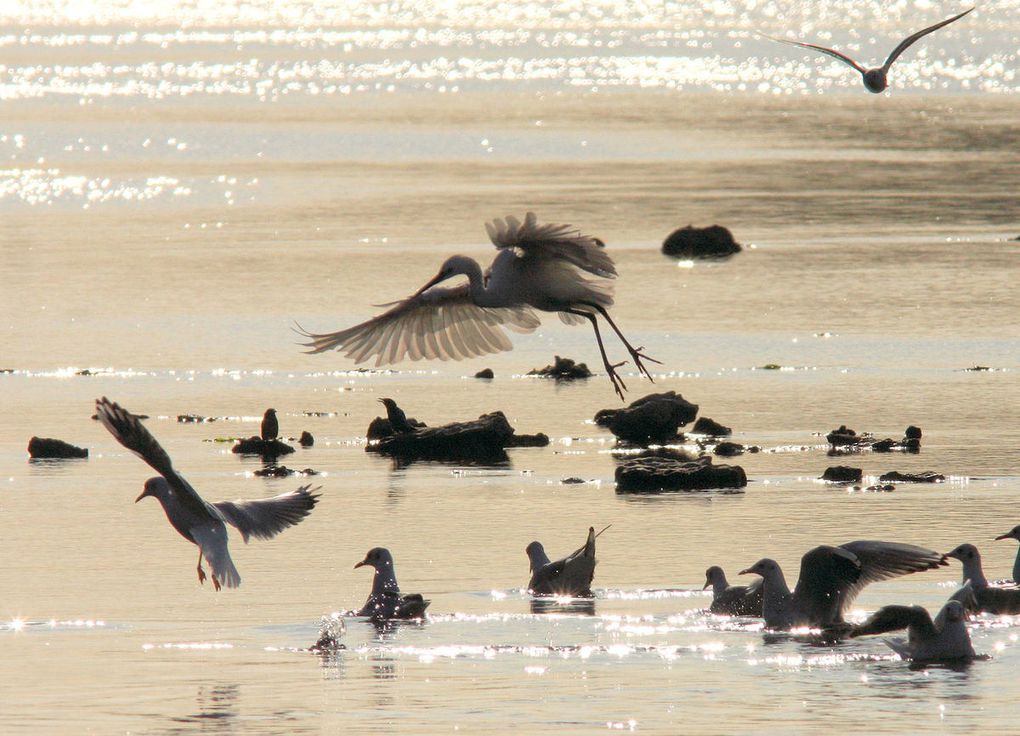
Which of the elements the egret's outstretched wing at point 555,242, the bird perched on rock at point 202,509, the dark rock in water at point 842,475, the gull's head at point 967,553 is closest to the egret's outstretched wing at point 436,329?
the egret's outstretched wing at point 555,242

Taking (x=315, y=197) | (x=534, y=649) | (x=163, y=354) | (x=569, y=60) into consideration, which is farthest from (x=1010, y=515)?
(x=569, y=60)

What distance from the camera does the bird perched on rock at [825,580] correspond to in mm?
15406

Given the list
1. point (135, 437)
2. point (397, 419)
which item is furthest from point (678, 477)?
point (135, 437)

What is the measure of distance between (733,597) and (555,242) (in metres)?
3.88

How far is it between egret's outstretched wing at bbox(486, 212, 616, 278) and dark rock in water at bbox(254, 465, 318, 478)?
3.90m

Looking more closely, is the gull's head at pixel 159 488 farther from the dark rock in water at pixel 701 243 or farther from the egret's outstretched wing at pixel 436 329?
the dark rock in water at pixel 701 243

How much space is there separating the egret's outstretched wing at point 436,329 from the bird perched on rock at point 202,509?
7.02 ft

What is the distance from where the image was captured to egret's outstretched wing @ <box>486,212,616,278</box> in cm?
1792

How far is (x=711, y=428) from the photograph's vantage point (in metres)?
23.2

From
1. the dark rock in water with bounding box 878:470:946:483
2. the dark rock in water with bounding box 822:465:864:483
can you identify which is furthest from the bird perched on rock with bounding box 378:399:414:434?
the dark rock in water with bounding box 878:470:946:483

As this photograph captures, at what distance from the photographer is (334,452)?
2242 cm

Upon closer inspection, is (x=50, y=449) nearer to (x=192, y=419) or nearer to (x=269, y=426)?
(x=269, y=426)

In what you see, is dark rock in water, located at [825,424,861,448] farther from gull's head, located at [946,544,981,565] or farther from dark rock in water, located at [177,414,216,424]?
dark rock in water, located at [177,414,216,424]

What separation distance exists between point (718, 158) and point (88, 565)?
149 ft
